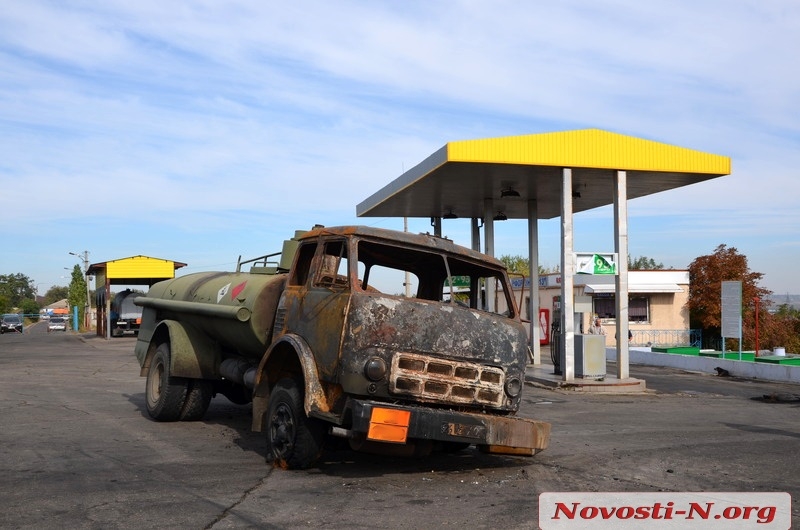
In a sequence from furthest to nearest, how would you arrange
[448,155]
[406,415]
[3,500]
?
[448,155] < [406,415] < [3,500]

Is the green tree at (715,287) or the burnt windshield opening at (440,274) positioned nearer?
the burnt windshield opening at (440,274)

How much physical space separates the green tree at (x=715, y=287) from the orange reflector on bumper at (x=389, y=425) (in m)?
35.4

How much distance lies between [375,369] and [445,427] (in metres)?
0.77

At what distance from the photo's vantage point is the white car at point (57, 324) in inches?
2854

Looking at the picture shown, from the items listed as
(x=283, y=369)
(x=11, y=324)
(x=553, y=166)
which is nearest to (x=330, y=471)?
(x=283, y=369)

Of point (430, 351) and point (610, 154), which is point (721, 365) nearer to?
point (610, 154)

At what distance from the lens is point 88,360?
81.4ft

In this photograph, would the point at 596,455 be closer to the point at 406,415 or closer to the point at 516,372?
the point at 516,372

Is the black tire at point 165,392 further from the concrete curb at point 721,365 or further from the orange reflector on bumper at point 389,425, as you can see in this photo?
the concrete curb at point 721,365

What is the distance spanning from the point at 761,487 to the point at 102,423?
7964 mm

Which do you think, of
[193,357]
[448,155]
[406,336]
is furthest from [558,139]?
[406,336]

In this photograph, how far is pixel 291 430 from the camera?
7.78m

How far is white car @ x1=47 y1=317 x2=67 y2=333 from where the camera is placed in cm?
7250

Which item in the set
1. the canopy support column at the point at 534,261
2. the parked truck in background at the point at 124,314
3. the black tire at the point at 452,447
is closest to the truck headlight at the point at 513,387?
the black tire at the point at 452,447
